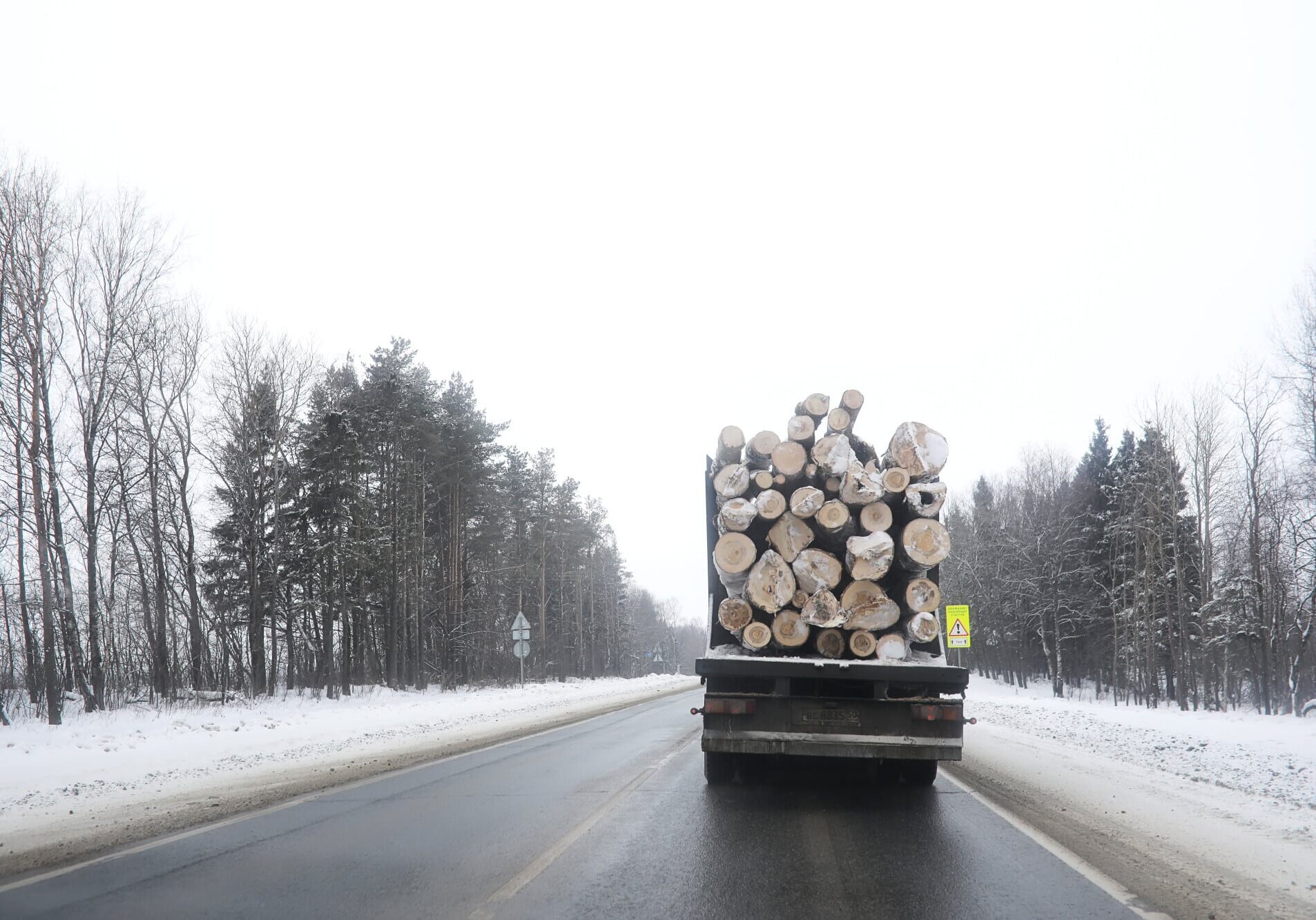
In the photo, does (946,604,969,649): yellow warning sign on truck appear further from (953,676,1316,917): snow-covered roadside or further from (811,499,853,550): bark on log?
(811,499,853,550): bark on log

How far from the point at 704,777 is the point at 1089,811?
3.84m

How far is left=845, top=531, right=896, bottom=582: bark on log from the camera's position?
8.66 metres

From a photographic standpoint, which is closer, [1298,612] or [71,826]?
[71,826]

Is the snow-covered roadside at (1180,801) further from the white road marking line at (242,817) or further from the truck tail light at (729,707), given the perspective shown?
the white road marking line at (242,817)

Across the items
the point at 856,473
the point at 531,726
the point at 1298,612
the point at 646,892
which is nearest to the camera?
the point at 646,892

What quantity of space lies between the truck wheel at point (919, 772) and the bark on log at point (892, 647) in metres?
1.18

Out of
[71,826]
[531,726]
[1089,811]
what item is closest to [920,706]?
[1089,811]

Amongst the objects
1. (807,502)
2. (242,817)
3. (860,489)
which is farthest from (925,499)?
(242,817)

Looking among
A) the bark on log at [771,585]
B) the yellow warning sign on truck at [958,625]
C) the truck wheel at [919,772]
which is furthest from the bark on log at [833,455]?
the yellow warning sign on truck at [958,625]

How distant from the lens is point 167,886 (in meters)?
5.32

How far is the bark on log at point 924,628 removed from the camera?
844cm

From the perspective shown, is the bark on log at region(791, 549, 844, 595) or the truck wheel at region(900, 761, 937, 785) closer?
the bark on log at region(791, 549, 844, 595)

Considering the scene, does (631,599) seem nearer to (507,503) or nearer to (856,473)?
(507,503)

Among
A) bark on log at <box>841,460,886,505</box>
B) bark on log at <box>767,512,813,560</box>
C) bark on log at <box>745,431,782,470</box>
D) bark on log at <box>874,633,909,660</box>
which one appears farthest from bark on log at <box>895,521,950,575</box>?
bark on log at <box>745,431,782,470</box>
